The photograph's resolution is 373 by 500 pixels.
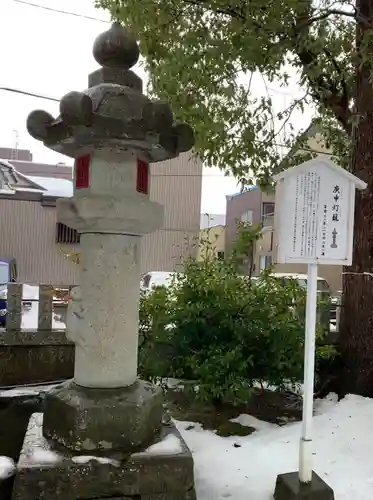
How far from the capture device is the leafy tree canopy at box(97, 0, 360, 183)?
4574 mm

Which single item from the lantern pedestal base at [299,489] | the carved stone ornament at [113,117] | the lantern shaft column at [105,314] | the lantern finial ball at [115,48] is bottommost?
the lantern pedestal base at [299,489]

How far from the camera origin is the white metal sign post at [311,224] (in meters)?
3.01

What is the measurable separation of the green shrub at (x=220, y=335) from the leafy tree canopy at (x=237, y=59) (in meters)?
1.88

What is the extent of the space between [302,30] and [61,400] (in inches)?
155

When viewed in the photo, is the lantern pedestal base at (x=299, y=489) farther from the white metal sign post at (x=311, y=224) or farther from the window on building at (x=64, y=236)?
the window on building at (x=64, y=236)

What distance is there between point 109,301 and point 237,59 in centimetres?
356

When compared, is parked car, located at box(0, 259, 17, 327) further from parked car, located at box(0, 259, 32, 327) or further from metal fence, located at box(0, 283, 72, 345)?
metal fence, located at box(0, 283, 72, 345)

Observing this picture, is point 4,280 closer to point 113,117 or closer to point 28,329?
point 28,329

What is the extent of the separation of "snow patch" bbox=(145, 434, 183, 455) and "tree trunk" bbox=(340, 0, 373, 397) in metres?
2.87

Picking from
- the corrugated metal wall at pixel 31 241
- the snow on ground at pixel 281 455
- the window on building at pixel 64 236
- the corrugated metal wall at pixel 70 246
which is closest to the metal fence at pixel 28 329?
the snow on ground at pixel 281 455

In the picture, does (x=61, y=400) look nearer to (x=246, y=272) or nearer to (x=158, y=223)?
(x=158, y=223)

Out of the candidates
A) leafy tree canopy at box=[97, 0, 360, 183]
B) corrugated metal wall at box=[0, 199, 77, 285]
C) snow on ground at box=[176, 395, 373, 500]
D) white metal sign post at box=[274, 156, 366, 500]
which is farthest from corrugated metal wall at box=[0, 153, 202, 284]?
white metal sign post at box=[274, 156, 366, 500]

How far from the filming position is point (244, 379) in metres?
4.50

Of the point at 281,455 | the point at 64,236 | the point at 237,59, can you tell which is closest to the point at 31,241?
the point at 64,236
